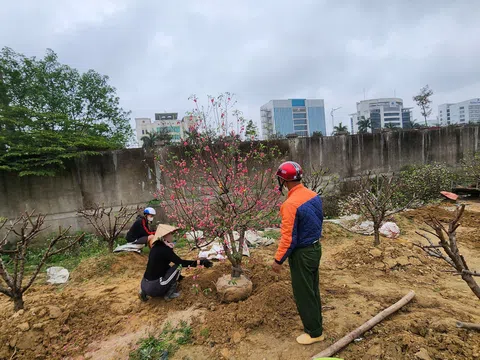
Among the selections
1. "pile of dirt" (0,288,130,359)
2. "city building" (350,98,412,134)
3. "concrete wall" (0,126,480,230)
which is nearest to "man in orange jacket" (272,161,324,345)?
"pile of dirt" (0,288,130,359)

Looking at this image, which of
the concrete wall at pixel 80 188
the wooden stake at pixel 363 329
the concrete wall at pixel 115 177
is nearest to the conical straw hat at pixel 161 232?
the wooden stake at pixel 363 329

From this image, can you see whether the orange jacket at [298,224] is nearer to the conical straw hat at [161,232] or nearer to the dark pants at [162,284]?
the conical straw hat at [161,232]

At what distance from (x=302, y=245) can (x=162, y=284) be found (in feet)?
7.06

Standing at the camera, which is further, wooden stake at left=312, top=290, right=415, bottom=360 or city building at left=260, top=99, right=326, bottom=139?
city building at left=260, top=99, right=326, bottom=139

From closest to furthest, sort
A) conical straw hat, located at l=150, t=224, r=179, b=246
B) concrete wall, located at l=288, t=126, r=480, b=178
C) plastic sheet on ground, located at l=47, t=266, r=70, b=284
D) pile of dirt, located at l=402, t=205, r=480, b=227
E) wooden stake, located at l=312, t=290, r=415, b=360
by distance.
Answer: wooden stake, located at l=312, t=290, r=415, b=360, conical straw hat, located at l=150, t=224, r=179, b=246, plastic sheet on ground, located at l=47, t=266, r=70, b=284, pile of dirt, located at l=402, t=205, r=480, b=227, concrete wall, located at l=288, t=126, r=480, b=178

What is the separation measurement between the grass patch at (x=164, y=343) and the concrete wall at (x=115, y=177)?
4.94 meters

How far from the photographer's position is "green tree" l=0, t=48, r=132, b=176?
21.3 ft

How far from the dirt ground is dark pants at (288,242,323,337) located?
241mm

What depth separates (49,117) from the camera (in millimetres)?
7281

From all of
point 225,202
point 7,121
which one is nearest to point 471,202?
point 225,202

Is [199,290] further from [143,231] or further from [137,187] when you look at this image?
[137,187]

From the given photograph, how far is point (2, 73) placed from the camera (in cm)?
1031

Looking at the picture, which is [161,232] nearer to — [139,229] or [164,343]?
[164,343]

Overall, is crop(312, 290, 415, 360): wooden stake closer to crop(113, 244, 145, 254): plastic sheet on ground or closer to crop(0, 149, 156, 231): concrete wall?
crop(113, 244, 145, 254): plastic sheet on ground
